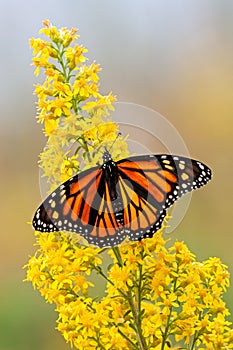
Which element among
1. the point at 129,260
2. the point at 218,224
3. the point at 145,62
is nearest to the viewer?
the point at 129,260

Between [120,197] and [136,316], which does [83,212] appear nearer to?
[120,197]

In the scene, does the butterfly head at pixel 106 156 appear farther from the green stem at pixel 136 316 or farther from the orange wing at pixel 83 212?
the green stem at pixel 136 316

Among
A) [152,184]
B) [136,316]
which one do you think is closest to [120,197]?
[152,184]

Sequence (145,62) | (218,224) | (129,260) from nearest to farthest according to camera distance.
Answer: (129,260)
(218,224)
(145,62)

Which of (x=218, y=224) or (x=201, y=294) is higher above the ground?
(x=218, y=224)

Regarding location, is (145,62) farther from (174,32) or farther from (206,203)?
(206,203)

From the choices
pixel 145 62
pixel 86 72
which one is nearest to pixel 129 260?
pixel 86 72

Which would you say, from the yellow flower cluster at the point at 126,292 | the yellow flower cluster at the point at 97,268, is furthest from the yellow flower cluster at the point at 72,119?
the yellow flower cluster at the point at 126,292
